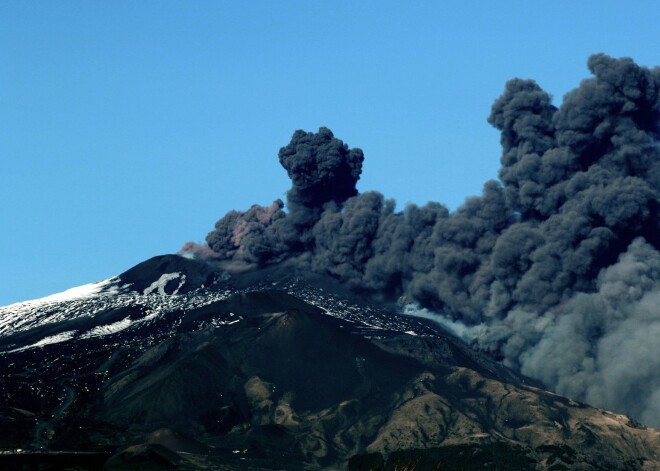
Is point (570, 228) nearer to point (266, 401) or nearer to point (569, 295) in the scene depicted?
point (569, 295)

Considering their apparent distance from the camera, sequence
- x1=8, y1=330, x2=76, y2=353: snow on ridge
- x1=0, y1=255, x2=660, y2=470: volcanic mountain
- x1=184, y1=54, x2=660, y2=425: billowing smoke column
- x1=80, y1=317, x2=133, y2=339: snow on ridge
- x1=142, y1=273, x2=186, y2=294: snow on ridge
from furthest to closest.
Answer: x1=142, y1=273, x2=186, y2=294: snow on ridge → x1=80, y1=317, x2=133, y2=339: snow on ridge → x1=8, y1=330, x2=76, y2=353: snow on ridge → x1=184, y1=54, x2=660, y2=425: billowing smoke column → x1=0, y1=255, x2=660, y2=470: volcanic mountain

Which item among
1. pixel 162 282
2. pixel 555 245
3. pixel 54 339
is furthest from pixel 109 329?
pixel 555 245

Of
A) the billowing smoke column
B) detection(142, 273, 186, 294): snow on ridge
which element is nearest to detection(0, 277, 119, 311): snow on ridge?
detection(142, 273, 186, 294): snow on ridge

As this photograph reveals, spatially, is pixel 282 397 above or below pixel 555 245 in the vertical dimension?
below

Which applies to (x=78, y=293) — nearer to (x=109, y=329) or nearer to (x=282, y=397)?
(x=109, y=329)

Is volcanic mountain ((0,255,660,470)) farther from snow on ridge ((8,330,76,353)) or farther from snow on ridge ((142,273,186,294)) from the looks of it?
snow on ridge ((142,273,186,294))

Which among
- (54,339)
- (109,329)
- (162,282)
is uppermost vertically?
(162,282)

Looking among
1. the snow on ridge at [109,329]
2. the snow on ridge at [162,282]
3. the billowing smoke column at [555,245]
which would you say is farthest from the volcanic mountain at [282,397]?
the snow on ridge at [162,282]
